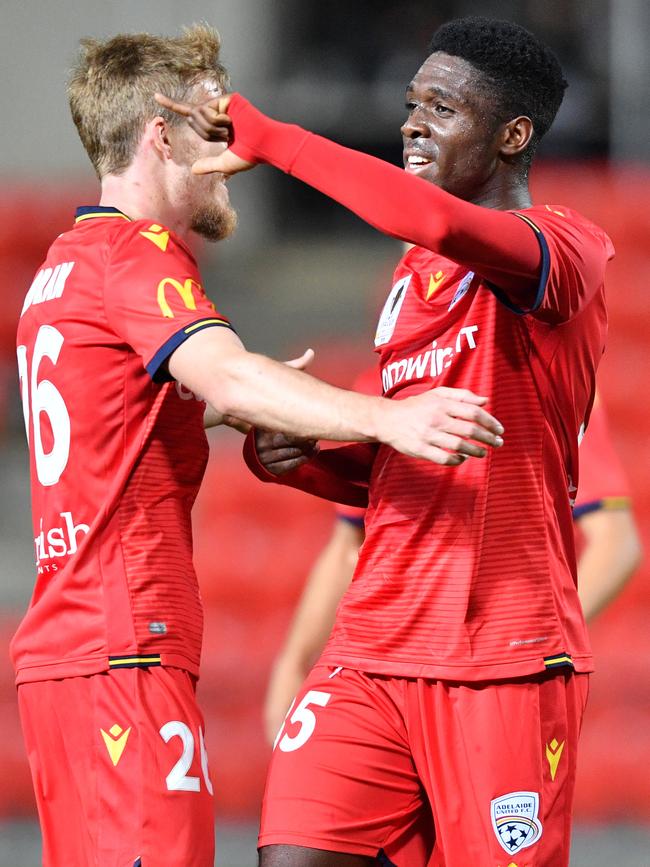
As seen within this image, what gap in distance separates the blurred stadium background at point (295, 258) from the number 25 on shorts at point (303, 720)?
11.5 feet

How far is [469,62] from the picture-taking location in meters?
3.20

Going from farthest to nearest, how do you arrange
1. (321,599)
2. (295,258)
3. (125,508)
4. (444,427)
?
(295,258) < (321,599) < (125,508) < (444,427)

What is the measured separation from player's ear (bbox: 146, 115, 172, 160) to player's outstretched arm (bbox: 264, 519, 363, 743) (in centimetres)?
130

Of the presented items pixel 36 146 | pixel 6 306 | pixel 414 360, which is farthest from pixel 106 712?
pixel 36 146

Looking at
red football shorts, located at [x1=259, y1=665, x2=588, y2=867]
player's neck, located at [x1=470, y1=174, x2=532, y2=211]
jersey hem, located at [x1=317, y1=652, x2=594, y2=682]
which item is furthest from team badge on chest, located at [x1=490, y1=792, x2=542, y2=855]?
player's neck, located at [x1=470, y1=174, x2=532, y2=211]

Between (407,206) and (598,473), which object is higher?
(407,206)

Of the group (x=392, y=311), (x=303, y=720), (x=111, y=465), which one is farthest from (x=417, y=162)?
(x=303, y=720)

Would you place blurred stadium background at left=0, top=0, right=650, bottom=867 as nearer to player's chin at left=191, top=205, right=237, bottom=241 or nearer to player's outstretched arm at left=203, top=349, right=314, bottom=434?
player's outstretched arm at left=203, top=349, right=314, bottom=434

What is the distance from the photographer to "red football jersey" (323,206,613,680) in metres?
2.92

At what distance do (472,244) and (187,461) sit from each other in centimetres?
Answer: 80

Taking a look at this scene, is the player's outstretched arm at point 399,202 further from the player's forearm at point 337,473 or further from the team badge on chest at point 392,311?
the player's forearm at point 337,473

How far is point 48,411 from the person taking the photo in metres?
3.10

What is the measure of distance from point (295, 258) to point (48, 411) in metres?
6.59

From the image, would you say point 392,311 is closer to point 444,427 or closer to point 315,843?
point 444,427
